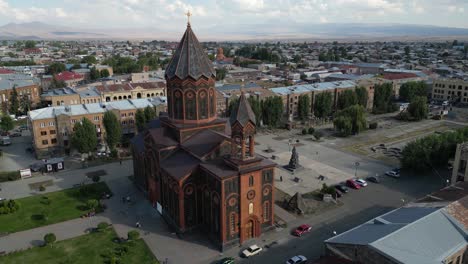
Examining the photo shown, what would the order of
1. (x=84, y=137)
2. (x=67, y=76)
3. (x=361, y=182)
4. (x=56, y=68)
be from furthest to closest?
(x=56, y=68) → (x=67, y=76) → (x=84, y=137) → (x=361, y=182)

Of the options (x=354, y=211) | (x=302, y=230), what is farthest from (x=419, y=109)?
(x=302, y=230)

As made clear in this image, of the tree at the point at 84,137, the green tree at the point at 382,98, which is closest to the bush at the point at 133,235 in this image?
the tree at the point at 84,137

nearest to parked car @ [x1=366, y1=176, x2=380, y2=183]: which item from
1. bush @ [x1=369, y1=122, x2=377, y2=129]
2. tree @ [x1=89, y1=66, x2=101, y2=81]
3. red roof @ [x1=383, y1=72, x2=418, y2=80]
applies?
bush @ [x1=369, y1=122, x2=377, y2=129]

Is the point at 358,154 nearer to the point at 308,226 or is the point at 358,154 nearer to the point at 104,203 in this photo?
the point at 308,226

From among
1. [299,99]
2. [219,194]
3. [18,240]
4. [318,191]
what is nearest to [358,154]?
[318,191]

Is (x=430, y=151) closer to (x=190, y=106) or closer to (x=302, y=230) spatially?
(x=302, y=230)

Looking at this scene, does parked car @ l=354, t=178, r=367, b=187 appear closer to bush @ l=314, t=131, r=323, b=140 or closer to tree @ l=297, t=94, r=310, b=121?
bush @ l=314, t=131, r=323, b=140
